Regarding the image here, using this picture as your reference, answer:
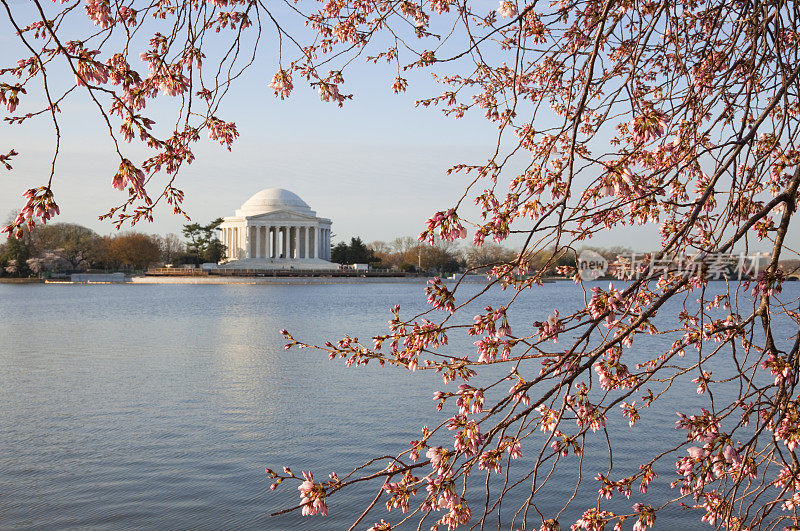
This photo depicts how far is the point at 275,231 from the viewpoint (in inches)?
4648

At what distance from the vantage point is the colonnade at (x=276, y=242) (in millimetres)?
115188

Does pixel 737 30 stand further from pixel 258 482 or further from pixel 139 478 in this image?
pixel 139 478

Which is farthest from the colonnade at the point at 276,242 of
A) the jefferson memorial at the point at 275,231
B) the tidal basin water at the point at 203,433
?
the tidal basin water at the point at 203,433

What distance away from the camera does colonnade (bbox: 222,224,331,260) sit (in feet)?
378

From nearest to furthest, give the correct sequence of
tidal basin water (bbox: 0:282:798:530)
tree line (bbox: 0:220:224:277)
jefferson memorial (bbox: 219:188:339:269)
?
tidal basin water (bbox: 0:282:798:530) → tree line (bbox: 0:220:224:277) → jefferson memorial (bbox: 219:188:339:269)

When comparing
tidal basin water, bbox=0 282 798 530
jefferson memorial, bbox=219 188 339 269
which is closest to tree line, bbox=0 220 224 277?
jefferson memorial, bbox=219 188 339 269

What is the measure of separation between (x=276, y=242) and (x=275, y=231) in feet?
6.01

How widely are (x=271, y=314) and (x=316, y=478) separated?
3045cm

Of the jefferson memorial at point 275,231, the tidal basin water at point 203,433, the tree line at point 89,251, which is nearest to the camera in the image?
the tidal basin water at point 203,433

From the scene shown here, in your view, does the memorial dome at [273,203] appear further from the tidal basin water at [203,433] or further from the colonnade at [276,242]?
the tidal basin water at [203,433]

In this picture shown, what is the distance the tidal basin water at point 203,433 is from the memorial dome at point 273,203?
9524 centimetres

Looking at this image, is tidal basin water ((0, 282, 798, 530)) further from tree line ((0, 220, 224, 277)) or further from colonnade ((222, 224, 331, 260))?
colonnade ((222, 224, 331, 260))

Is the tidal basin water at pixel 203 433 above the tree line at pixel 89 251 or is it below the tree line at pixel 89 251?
below

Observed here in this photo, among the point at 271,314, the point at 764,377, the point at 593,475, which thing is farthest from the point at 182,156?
the point at 271,314
